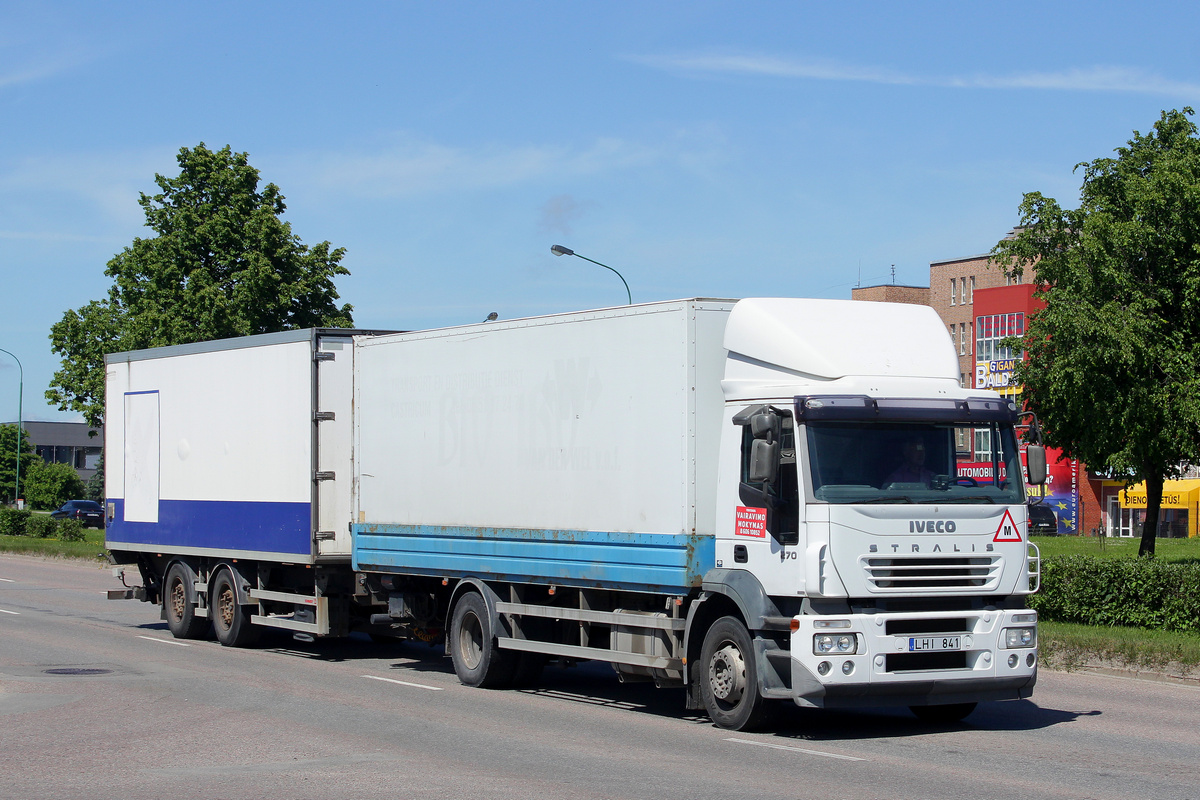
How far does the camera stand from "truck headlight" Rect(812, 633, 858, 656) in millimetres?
10031

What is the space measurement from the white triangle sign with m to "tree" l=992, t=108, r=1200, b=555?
2025 cm

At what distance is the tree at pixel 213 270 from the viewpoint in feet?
139

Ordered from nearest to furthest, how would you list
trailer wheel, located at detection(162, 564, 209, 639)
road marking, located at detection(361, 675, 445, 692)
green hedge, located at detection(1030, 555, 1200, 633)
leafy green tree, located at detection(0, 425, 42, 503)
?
1. road marking, located at detection(361, 675, 445, 692)
2. green hedge, located at detection(1030, 555, 1200, 633)
3. trailer wheel, located at detection(162, 564, 209, 639)
4. leafy green tree, located at detection(0, 425, 42, 503)

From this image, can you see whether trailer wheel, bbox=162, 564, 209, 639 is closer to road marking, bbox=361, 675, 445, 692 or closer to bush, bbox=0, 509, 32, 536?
road marking, bbox=361, 675, 445, 692

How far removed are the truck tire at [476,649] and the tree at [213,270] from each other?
29.0 meters

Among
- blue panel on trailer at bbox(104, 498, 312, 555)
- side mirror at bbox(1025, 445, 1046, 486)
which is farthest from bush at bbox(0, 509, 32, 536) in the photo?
side mirror at bbox(1025, 445, 1046, 486)

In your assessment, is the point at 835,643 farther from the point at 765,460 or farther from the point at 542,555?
the point at 542,555

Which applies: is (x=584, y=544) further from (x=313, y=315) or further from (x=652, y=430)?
(x=313, y=315)

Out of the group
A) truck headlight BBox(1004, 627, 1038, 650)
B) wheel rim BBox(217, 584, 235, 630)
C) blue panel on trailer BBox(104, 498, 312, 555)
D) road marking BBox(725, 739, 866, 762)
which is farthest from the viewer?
wheel rim BBox(217, 584, 235, 630)

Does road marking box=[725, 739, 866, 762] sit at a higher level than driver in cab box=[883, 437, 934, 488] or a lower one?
lower

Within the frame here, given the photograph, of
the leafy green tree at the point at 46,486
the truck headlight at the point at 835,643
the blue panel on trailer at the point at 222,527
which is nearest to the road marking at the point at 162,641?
the blue panel on trailer at the point at 222,527

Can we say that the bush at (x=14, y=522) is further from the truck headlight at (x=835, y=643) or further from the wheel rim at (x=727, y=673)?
the truck headlight at (x=835, y=643)

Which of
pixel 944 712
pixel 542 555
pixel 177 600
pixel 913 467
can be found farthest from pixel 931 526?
pixel 177 600

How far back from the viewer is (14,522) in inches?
2051
